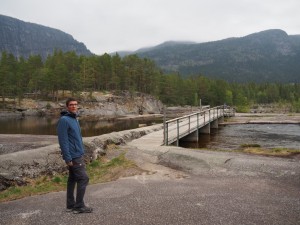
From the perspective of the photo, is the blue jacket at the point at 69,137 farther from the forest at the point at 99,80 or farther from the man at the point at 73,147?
the forest at the point at 99,80

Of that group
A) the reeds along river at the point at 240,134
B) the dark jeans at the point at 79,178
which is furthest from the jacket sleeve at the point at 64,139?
the reeds along river at the point at 240,134

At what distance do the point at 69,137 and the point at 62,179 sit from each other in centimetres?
491

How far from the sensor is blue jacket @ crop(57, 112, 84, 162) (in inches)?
282

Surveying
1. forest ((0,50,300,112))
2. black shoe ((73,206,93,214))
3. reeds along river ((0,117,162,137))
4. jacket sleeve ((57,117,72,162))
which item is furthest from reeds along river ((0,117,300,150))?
forest ((0,50,300,112))

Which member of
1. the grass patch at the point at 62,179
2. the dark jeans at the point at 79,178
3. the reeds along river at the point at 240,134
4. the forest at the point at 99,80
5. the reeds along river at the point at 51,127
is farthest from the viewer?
the forest at the point at 99,80

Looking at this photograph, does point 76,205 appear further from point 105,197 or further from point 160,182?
point 160,182

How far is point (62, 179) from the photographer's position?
459 inches

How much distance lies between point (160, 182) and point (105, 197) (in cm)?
237

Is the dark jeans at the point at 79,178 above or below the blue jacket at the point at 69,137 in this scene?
below

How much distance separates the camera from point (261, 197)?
859 cm

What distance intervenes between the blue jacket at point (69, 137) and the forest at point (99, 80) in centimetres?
8789

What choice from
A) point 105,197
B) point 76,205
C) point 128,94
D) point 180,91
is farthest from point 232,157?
point 180,91

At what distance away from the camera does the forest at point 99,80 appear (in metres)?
93.4

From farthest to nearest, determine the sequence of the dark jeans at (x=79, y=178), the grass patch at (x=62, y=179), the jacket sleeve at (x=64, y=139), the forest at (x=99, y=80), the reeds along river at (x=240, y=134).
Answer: the forest at (x=99, y=80) → the reeds along river at (x=240, y=134) → the grass patch at (x=62, y=179) → the dark jeans at (x=79, y=178) → the jacket sleeve at (x=64, y=139)
